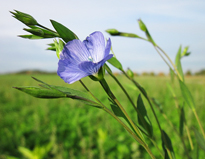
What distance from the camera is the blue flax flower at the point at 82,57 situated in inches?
8.8

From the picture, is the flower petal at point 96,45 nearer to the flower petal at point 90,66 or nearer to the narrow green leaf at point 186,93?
the flower petal at point 90,66

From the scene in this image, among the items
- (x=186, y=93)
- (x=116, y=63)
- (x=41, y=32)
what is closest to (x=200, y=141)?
(x=186, y=93)

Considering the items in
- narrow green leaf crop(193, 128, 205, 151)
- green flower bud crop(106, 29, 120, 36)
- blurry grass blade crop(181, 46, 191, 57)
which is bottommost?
narrow green leaf crop(193, 128, 205, 151)

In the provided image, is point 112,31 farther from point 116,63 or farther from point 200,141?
point 200,141

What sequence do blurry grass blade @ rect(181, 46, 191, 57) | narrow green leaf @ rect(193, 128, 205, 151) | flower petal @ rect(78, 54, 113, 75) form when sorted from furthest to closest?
1. blurry grass blade @ rect(181, 46, 191, 57)
2. narrow green leaf @ rect(193, 128, 205, 151)
3. flower petal @ rect(78, 54, 113, 75)

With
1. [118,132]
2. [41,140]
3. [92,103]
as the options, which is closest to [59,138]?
[41,140]

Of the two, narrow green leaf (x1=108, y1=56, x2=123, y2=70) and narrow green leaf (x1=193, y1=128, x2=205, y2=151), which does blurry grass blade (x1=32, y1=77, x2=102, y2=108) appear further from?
narrow green leaf (x1=193, y1=128, x2=205, y2=151)

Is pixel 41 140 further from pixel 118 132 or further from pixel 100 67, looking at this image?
pixel 100 67

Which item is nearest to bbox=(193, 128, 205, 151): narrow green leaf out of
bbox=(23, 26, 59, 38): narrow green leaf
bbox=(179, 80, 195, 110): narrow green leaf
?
bbox=(179, 80, 195, 110): narrow green leaf

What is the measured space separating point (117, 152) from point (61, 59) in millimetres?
1057

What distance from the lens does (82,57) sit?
257 millimetres

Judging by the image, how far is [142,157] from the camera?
1106mm

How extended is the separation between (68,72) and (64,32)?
0.05 m

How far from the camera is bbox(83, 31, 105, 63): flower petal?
25 cm
